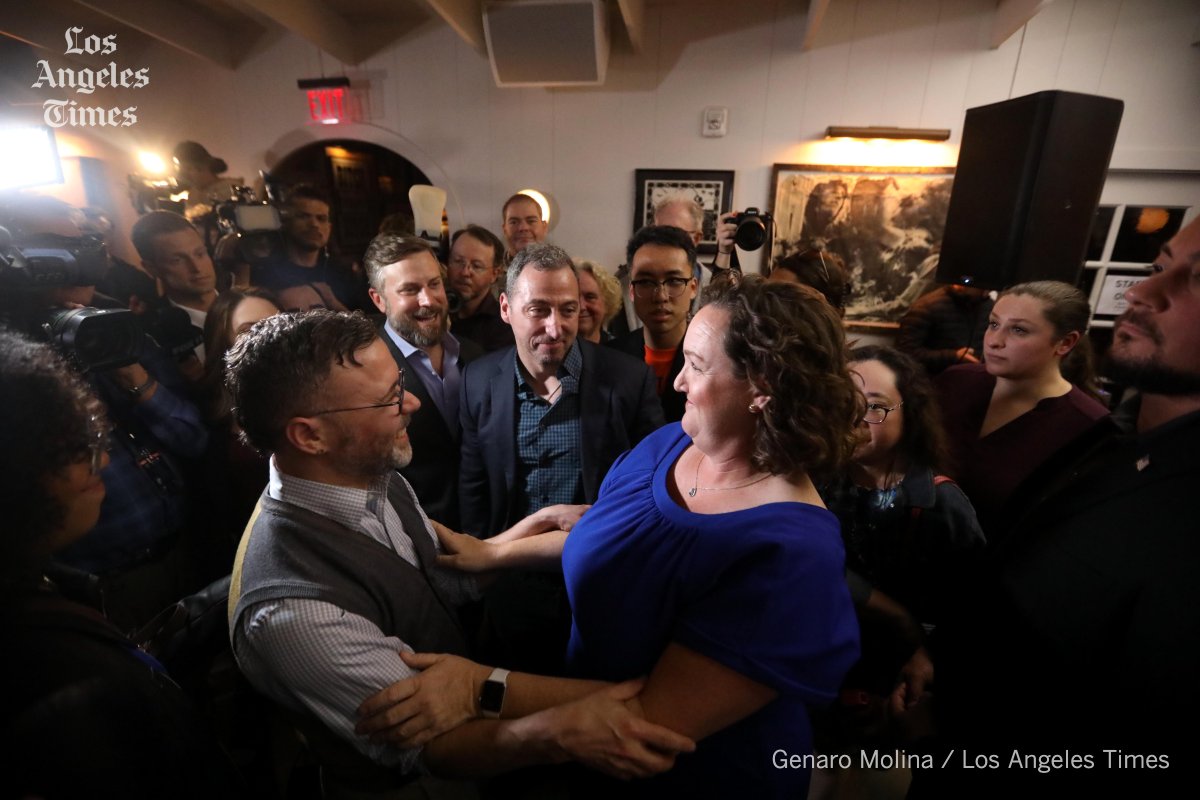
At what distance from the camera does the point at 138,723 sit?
633 millimetres

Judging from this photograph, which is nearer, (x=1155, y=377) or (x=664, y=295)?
(x=1155, y=377)

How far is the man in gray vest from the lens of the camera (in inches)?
34.5

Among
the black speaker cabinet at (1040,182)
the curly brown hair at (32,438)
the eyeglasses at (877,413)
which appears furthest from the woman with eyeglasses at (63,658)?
the black speaker cabinet at (1040,182)

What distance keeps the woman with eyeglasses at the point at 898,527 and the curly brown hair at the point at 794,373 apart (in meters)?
0.40

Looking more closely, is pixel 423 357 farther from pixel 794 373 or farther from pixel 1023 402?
pixel 1023 402

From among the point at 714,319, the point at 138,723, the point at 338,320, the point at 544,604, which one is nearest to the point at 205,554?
the point at 544,604

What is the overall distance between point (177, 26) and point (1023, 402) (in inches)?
239

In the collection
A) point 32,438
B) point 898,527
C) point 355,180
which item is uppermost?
point 355,180

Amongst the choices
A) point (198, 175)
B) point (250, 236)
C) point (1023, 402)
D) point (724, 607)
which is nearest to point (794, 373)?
point (724, 607)

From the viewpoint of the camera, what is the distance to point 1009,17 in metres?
3.46

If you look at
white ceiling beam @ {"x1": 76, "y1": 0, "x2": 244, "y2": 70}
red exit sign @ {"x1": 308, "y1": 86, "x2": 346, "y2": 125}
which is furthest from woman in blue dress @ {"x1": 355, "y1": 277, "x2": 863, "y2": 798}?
red exit sign @ {"x1": 308, "y1": 86, "x2": 346, "y2": 125}

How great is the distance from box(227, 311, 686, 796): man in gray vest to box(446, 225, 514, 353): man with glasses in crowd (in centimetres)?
172

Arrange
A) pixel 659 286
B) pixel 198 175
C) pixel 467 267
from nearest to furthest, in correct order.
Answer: pixel 659 286, pixel 467 267, pixel 198 175

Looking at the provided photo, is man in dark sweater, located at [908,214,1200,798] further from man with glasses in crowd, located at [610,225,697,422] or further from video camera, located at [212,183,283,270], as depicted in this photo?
video camera, located at [212,183,283,270]
